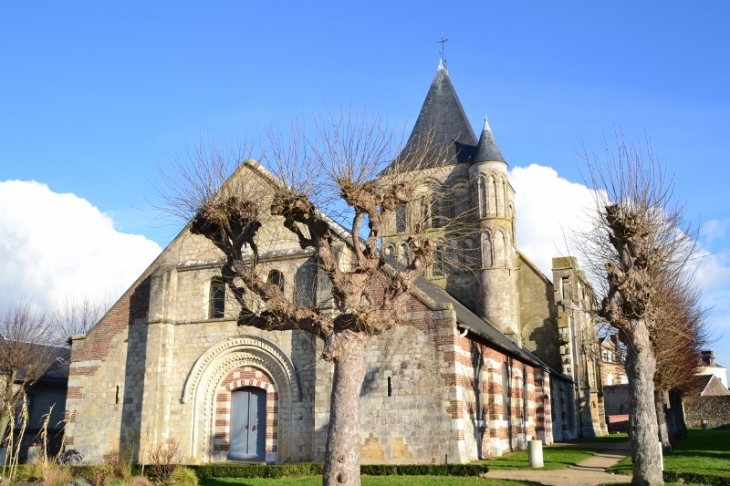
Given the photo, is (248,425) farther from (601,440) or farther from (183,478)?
(601,440)

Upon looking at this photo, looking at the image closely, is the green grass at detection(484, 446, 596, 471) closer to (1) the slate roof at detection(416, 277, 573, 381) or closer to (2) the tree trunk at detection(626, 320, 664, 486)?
(1) the slate roof at detection(416, 277, 573, 381)

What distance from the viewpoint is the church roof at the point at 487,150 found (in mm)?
31859

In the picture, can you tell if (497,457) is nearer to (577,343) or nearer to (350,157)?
(350,157)

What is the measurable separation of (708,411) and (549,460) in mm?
36702

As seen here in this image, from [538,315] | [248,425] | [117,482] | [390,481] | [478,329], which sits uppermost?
[538,315]

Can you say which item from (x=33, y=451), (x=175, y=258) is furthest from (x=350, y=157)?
(x=33, y=451)

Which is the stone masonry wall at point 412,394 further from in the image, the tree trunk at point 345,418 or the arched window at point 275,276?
the tree trunk at point 345,418

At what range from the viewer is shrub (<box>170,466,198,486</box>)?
15641 millimetres

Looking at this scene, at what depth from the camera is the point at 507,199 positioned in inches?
1262

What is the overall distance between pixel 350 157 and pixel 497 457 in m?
11.3

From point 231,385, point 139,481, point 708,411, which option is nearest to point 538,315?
point 231,385

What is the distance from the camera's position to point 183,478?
15.9 m

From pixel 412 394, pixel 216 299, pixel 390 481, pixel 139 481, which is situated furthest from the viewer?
pixel 216 299

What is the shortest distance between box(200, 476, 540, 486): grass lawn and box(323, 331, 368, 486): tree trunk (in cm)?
272
